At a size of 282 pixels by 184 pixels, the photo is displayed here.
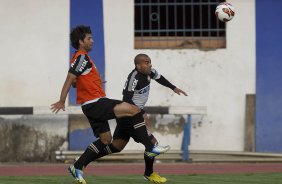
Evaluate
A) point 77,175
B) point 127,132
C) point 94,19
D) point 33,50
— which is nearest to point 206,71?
point 94,19

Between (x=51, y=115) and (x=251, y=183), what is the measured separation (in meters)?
6.19

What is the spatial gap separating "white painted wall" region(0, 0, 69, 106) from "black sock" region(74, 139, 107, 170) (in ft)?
18.8

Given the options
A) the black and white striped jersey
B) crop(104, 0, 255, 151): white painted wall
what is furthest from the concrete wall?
the black and white striped jersey

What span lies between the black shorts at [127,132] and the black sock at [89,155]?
16.7 inches

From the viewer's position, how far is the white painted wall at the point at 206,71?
705 inches

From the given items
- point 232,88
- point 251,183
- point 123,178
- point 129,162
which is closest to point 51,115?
point 129,162

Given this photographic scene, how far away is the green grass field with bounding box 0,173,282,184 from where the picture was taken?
12820mm

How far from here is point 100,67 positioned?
17.9 m

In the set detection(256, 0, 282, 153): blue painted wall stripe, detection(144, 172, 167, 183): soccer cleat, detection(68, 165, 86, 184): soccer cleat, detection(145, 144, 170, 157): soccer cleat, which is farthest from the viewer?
detection(256, 0, 282, 153): blue painted wall stripe

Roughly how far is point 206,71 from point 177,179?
4957mm

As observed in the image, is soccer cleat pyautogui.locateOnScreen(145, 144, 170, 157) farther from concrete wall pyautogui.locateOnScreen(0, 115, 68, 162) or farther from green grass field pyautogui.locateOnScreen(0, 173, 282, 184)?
concrete wall pyautogui.locateOnScreen(0, 115, 68, 162)

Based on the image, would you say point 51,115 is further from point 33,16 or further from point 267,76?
point 267,76

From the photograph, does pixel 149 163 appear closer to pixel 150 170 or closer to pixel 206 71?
pixel 150 170

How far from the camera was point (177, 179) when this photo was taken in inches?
526
